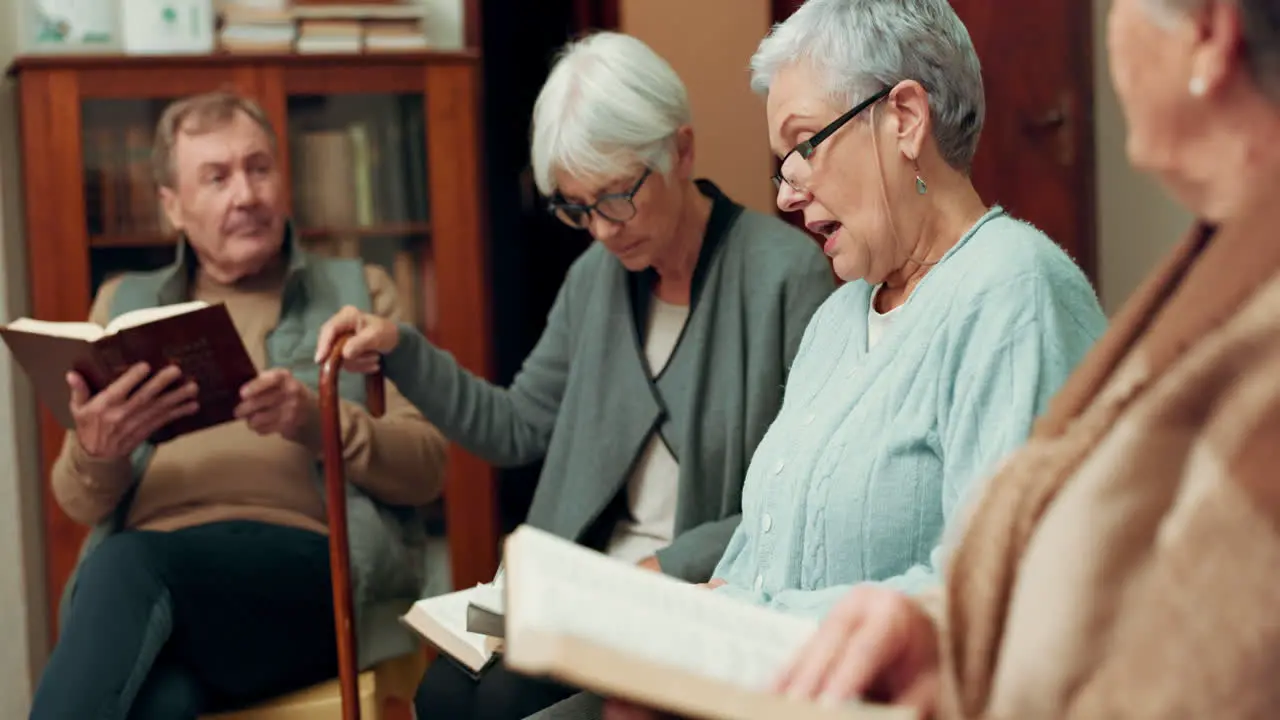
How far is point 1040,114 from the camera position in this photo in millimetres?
2998

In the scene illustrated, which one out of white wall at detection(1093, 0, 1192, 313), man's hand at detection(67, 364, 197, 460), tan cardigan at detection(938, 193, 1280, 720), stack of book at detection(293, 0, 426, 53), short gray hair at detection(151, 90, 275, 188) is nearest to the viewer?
tan cardigan at detection(938, 193, 1280, 720)

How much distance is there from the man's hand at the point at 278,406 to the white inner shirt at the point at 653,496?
0.53 meters

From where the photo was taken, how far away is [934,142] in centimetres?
135

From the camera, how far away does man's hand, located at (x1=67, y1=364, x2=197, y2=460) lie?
6.40 feet

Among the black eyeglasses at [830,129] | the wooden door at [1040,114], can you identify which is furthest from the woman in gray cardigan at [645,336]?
the wooden door at [1040,114]

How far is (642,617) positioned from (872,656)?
0.14m

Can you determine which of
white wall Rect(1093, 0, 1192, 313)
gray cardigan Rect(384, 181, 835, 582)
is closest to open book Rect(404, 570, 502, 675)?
gray cardigan Rect(384, 181, 835, 582)

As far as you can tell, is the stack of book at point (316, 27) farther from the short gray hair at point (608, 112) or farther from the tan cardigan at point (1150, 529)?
the tan cardigan at point (1150, 529)

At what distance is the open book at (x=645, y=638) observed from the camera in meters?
0.70

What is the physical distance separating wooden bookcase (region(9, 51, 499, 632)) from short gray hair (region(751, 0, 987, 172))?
1.68 meters

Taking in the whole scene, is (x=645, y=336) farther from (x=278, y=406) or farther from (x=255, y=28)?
(x=255, y=28)

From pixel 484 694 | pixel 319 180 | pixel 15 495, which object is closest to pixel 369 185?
pixel 319 180

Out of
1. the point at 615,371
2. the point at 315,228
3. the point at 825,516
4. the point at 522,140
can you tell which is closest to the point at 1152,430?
the point at 825,516

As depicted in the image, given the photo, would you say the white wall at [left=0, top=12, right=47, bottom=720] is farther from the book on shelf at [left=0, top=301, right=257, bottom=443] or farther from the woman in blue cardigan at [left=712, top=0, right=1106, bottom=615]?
the woman in blue cardigan at [left=712, top=0, right=1106, bottom=615]
